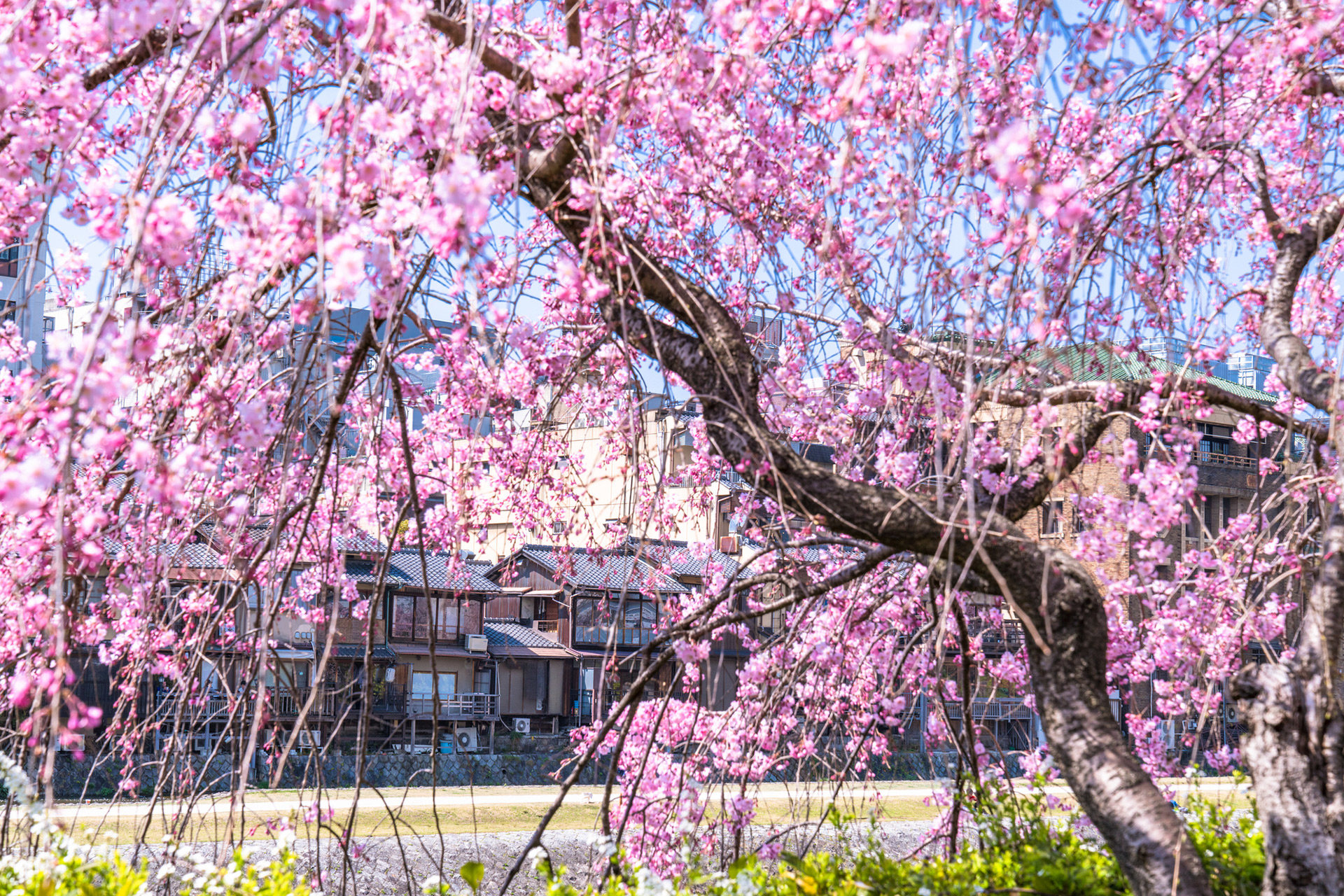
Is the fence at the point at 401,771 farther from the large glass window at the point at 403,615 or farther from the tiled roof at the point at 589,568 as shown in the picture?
the large glass window at the point at 403,615

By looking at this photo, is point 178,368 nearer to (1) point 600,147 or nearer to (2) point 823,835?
(1) point 600,147

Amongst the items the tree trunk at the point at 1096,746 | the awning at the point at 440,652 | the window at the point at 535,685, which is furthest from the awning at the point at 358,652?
the tree trunk at the point at 1096,746

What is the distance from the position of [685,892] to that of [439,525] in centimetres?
291

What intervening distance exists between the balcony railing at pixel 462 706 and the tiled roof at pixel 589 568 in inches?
120

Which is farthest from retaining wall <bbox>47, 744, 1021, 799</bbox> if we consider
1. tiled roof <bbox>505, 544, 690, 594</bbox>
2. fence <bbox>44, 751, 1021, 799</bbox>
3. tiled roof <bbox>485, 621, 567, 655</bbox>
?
tiled roof <bbox>505, 544, 690, 594</bbox>

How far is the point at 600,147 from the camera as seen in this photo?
211 cm

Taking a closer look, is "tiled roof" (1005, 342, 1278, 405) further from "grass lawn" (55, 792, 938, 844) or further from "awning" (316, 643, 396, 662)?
"awning" (316, 643, 396, 662)

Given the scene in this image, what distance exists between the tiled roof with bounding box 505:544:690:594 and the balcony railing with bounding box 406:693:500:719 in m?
3.04

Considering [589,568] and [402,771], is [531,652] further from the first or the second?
[402,771]

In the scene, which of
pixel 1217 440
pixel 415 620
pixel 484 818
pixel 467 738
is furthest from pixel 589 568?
pixel 1217 440

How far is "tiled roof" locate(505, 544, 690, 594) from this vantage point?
4.59 meters

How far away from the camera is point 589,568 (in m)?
26.5

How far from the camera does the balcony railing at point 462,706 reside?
77.4 feet

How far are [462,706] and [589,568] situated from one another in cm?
423
